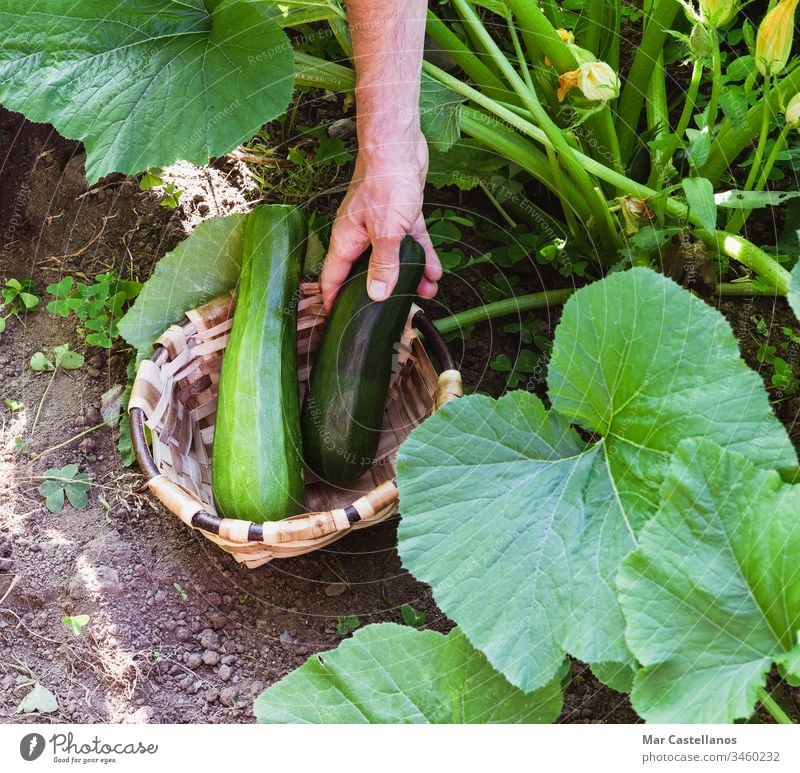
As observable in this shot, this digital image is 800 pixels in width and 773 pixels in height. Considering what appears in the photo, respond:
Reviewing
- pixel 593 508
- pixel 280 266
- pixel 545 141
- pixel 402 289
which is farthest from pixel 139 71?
pixel 593 508

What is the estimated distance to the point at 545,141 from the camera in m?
1.45

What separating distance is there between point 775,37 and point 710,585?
75cm

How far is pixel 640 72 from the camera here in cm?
156

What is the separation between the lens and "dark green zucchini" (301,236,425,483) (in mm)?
1485

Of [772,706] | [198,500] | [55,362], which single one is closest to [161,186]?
[55,362]

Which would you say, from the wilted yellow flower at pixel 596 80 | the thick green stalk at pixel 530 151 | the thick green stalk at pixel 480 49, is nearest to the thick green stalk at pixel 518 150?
the thick green stalk at pixel 530 151

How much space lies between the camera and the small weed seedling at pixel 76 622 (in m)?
1.49

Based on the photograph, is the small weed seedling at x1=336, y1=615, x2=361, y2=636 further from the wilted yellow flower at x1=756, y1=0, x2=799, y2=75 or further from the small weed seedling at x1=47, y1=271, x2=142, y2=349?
the wilted yellow flower at x1=756, y1=0, x2=799, y2=75

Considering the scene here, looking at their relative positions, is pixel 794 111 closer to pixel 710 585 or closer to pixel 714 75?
pixel 714 75

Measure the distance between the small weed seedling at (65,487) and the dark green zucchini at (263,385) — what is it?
0.29 meters

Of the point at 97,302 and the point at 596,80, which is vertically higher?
the point at 596,80
